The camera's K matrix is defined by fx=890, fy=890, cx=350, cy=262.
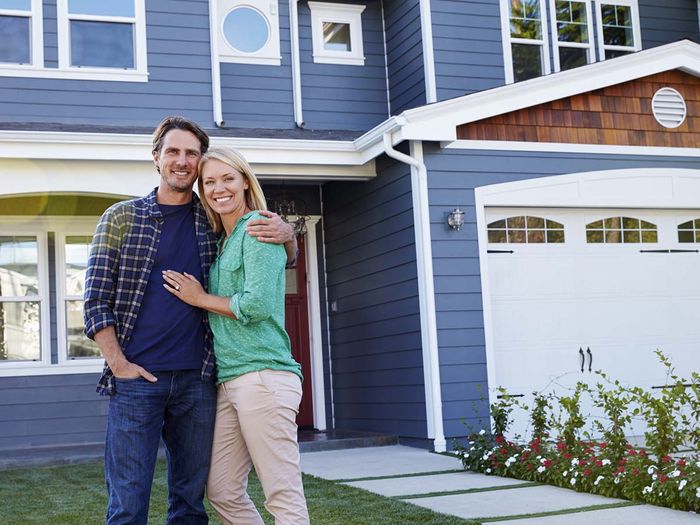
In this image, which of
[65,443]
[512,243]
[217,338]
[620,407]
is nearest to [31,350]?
[65,443]

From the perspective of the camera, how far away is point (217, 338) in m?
2.88

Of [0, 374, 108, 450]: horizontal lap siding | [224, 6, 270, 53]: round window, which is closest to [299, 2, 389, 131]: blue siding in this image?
[224, 6, 270, 53]: round window

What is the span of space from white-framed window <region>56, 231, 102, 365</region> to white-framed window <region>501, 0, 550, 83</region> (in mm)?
4965

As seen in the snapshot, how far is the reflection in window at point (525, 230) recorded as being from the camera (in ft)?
27.6

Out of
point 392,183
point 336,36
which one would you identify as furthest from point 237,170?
point 336,36

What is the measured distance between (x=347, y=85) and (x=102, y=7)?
8.94 feet

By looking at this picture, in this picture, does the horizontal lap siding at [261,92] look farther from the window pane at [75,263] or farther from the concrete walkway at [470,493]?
the concrete walkway at [470,493]

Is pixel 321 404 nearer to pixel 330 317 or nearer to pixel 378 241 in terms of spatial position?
pixel 330 317

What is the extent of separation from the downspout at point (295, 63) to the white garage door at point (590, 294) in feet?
8.36

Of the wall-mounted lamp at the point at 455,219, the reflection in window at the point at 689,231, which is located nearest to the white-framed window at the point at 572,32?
the reflection in window at the point at 689,231

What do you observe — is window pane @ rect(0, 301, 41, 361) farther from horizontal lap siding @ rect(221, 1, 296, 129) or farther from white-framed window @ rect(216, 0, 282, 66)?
white-framed window @ rect(216, 0, 282, 66)

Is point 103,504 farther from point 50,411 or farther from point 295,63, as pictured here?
point 295,63

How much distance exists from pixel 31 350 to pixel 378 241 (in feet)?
12.4

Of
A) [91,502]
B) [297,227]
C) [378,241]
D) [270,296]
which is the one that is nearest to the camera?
[270,296]
